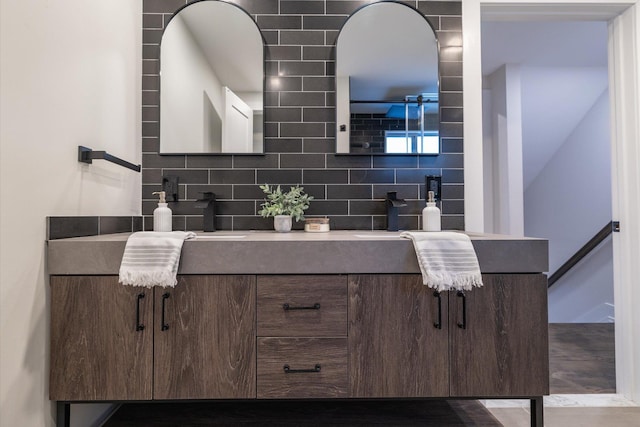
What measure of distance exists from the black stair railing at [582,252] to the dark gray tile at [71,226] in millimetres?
3960

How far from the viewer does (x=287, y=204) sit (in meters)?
1.82

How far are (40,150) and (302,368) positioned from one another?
45.8 inches

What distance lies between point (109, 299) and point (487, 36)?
303cm

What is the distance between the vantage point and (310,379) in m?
1.28

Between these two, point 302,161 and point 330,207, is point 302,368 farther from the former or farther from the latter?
point 302,161

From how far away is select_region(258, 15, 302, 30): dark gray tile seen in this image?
1929 millimetres

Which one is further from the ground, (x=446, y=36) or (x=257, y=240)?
(x=446, y=36)

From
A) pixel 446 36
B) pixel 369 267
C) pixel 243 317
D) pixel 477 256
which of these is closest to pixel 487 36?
pixel 446 36

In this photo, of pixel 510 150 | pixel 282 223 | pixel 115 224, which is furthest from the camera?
pixel 510 150

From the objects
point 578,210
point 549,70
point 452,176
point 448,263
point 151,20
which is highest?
point 549,70

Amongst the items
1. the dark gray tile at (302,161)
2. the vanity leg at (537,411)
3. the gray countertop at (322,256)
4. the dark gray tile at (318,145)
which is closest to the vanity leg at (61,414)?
A: the gray countertop at (322,256)

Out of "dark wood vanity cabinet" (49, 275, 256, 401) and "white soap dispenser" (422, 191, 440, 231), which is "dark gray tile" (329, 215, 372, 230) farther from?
"dark wood vanity cabinet" (49, 275, 256, 401)

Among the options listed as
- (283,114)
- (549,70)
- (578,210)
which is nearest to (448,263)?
(283,114)

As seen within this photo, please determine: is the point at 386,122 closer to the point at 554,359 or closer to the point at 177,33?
the point at 177,33
